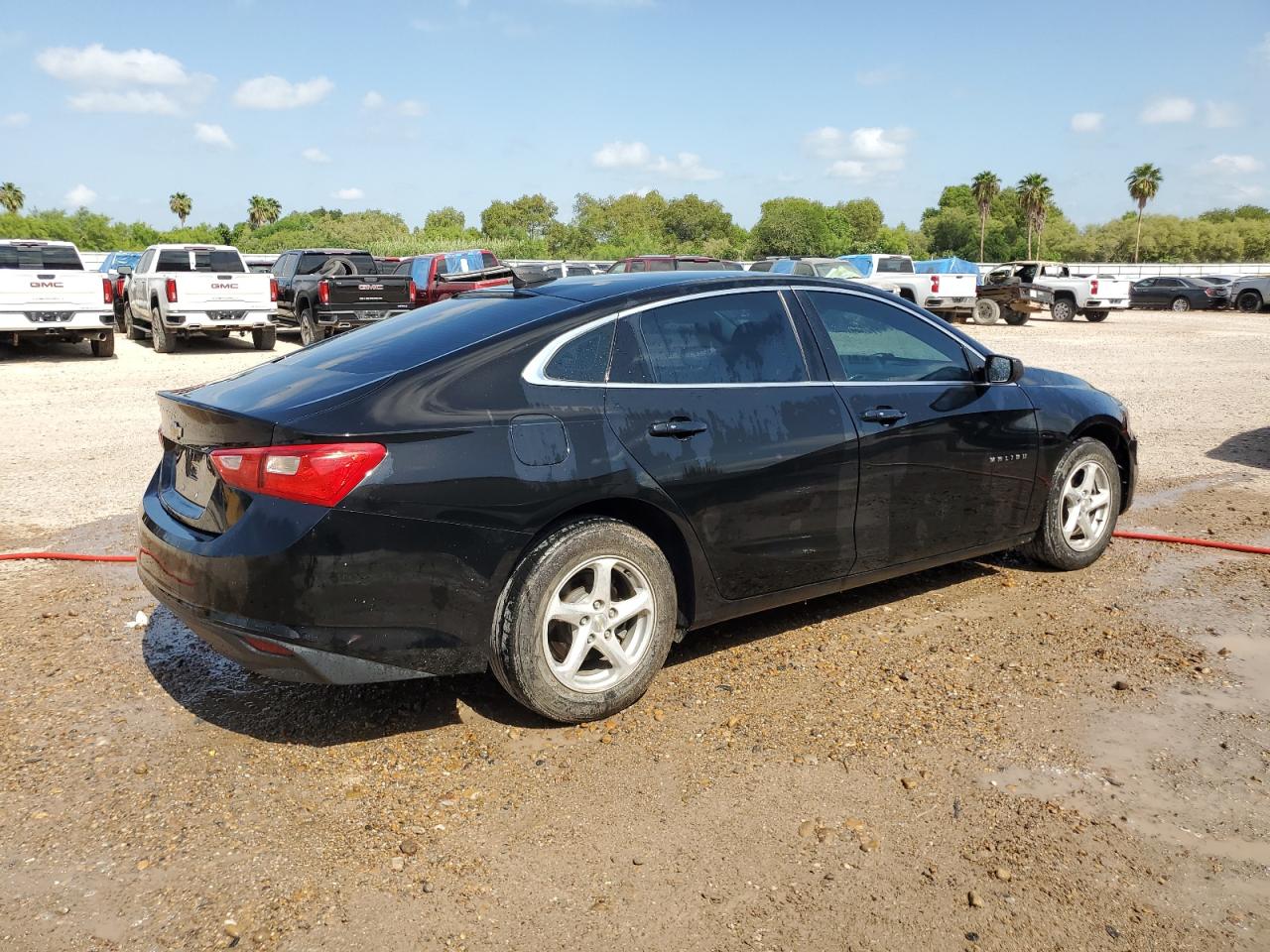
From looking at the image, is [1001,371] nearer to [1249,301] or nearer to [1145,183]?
[1249,301]

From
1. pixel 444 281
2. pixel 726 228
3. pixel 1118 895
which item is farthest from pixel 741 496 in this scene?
pixel 726 228

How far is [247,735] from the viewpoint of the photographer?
3.91m

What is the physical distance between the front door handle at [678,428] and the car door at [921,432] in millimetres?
823

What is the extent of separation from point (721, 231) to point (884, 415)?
113 metres

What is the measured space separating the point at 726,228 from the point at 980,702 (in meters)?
114

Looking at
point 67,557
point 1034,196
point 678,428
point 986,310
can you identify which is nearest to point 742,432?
Answer: point 678,428

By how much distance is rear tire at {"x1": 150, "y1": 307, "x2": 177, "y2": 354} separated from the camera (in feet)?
61.2

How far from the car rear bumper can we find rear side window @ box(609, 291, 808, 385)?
937 millimetres

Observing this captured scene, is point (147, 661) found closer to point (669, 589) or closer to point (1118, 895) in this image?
point (669, 589)

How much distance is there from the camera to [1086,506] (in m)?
5.73

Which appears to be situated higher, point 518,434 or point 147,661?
point 518,434

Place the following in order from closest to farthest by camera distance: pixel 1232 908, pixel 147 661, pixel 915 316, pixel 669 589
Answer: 1. pixel 1232 908
2. pixel 669 589
3. pixel 147 661
4. pixel 915 316

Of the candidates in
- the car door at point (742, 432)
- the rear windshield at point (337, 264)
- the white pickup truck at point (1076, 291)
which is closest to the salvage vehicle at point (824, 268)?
the white pickup truck at point (1076, 291)

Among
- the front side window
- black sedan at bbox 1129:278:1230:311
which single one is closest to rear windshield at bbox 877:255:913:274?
black sedan at bbox 1129:278:1230:311
